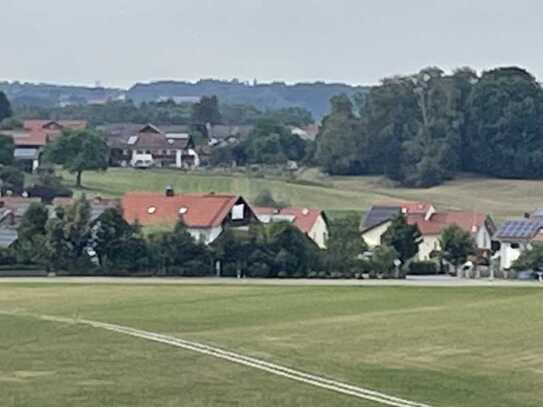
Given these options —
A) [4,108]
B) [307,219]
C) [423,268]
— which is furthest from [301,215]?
[4,108]

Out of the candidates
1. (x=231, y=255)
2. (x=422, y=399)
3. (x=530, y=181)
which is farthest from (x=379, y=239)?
(x=422, y=399)

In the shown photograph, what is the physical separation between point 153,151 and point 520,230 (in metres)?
43.1

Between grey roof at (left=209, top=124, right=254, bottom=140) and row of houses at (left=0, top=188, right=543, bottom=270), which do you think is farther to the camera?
grey roof at (left=209, top=124, right=254, bottom=140)

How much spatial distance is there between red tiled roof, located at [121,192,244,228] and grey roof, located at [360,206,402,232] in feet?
24.3

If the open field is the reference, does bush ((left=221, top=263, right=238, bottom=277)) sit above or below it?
below

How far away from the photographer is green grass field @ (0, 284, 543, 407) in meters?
21.2

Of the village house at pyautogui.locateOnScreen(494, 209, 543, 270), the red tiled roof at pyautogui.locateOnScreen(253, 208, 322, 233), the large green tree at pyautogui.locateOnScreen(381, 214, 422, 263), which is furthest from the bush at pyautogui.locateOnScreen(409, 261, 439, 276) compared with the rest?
the red tiled roof at pyautogui.locateOnScreen(253, 208, 322, 233)

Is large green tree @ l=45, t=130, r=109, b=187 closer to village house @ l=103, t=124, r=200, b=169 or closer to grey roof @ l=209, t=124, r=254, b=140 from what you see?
village house @ l=103, t=124, r=200, b=169

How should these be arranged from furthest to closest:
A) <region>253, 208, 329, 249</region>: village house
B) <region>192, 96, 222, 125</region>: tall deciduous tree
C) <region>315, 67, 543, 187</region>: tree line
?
1. <region>192, 96, 222, 125</region>: tall deciduous tree
2. <region>315, 67, 543, 187</region>: tree line
3. <region>253, 208, 329, 249</region>: village house

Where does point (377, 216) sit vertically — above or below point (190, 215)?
below

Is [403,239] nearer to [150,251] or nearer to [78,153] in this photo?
[150,251]

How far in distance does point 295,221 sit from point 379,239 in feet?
11.1

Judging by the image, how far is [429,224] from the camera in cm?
6338

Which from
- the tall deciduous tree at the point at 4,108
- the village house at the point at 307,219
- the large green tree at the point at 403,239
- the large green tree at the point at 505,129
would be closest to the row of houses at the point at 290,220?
the village house at the point at 307,219
